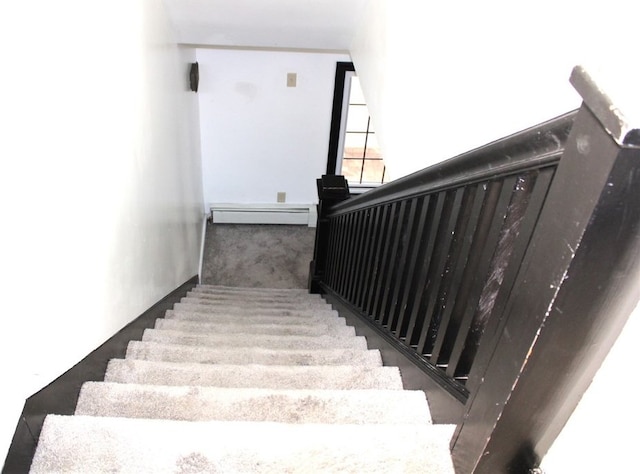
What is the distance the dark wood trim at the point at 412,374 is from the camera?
3.59 feet

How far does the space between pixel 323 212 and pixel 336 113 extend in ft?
5.68

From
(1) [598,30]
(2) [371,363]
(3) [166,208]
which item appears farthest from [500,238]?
(3) [166,208]

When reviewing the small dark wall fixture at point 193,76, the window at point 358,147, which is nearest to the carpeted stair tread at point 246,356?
the small dark wall fixture at point 193,76

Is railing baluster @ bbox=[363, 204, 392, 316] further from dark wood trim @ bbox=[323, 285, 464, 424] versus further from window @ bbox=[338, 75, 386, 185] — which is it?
window @ bbox=[338, 75, 386, 185]

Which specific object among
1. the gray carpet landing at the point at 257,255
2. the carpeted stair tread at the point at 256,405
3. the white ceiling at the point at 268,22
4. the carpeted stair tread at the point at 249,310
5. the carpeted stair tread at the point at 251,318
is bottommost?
the gray carpet landing at the point at 257,255

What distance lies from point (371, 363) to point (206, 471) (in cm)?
80

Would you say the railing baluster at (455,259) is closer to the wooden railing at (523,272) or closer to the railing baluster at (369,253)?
the wooden railing at (523,272)

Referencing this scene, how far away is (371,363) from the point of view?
1608 millimetres

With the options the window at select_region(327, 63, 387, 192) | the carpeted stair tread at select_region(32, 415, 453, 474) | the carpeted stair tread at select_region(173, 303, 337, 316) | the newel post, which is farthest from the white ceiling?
the carpeted stair tread at select_region(32, 415, 453, 474)

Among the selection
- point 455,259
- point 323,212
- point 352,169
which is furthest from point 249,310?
point 352,169

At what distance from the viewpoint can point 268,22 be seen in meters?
2.82

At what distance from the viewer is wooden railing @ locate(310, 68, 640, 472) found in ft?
2.12

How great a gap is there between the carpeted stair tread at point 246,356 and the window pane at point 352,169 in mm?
3455

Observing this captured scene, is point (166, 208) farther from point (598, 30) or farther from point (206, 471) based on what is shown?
point (598, 30)
